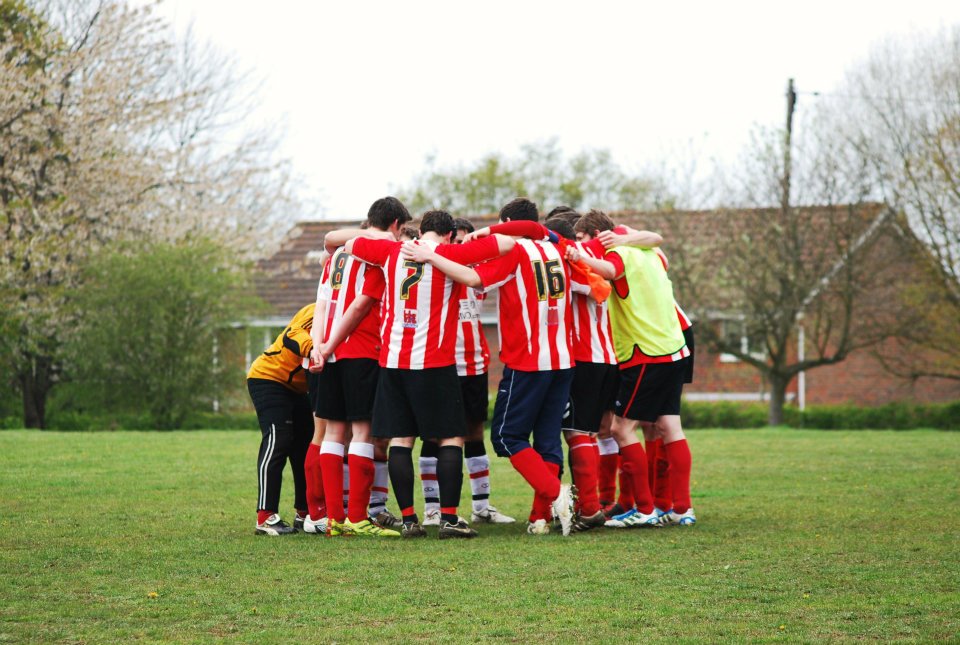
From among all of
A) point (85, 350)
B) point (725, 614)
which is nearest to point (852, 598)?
point (725, 614)

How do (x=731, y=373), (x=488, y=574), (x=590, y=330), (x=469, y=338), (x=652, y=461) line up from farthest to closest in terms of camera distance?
(x=731, y=373) < (x=652, y=461) < (x=590, y=330) < (x=469, y=338) < (x=488, y=574)

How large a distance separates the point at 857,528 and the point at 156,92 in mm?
30144

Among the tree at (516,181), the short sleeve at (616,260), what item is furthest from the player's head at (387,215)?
the tree at (516,181)

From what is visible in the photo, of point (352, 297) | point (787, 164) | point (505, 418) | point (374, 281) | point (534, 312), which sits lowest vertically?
point (505, 418)

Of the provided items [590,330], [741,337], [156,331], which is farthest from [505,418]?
[741,337]

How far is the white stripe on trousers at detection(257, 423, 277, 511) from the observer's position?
26.7 ft

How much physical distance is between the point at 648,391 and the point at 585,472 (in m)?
0.80

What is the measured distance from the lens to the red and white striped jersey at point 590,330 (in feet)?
27.9

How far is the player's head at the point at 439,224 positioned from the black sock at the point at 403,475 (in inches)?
59.5

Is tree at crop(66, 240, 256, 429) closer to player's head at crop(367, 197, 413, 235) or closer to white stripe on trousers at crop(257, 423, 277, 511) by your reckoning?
white stripe on trousers at crop(257, 423, 277, 511)

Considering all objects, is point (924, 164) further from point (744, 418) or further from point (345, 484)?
point (345, 484)

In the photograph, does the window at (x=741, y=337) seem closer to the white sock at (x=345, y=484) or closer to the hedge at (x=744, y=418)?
the hedge at (x=744, y=418)

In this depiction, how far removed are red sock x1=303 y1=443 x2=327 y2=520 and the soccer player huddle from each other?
10 millimetres

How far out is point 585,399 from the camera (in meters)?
8.49
